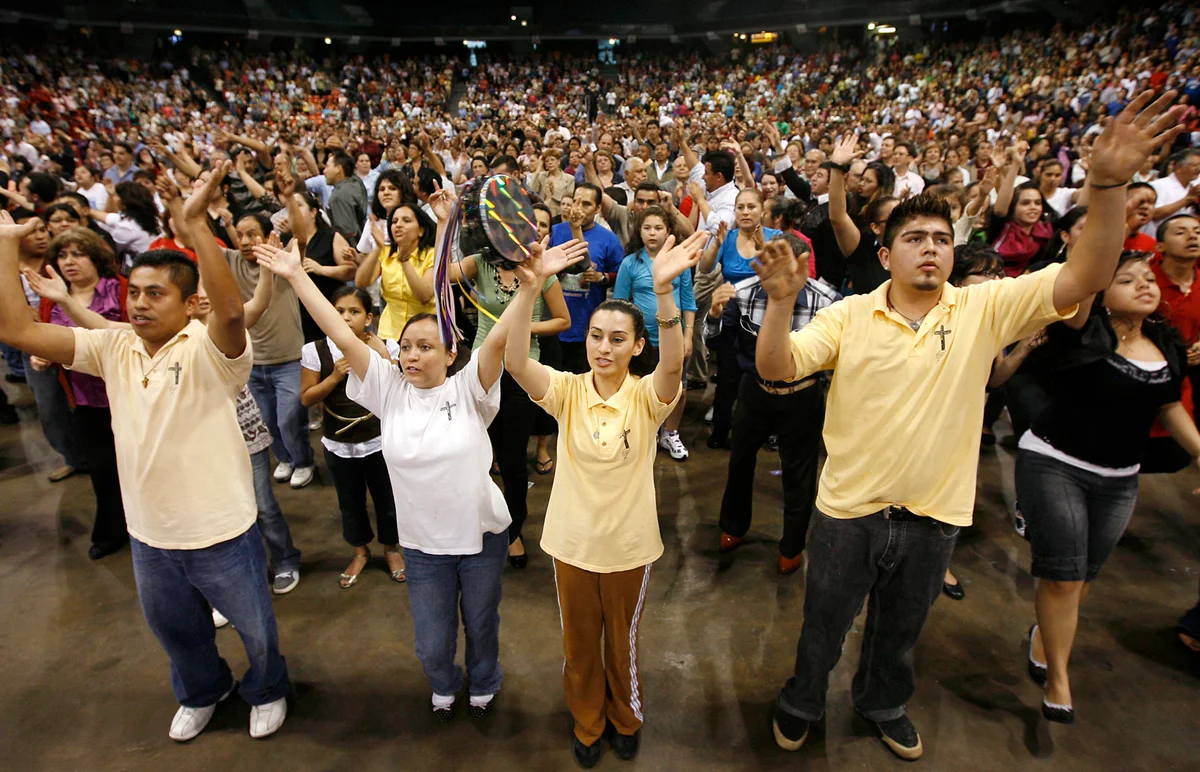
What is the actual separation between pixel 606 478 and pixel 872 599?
1110 millimetres

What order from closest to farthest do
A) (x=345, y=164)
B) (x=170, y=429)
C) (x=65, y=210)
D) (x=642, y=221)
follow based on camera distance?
1. (x=170, y=429)
2. (x=642, y=221)
3. (x=65, y=210)
4. (x=345, y=164)

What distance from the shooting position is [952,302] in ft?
6.93

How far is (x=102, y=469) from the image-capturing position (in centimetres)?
387

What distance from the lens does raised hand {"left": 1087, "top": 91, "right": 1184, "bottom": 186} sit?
169cm

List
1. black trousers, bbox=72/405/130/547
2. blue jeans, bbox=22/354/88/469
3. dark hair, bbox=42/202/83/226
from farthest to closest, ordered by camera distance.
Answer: dark hair, bbox=42/202/83/226, blue jeans, bbox=22/354/88/469, black trousers, bbox=72/405/130/547

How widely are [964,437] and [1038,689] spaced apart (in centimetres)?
156

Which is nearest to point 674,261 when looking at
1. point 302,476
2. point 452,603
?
point 452,603

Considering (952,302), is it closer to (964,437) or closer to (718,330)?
(964,437)

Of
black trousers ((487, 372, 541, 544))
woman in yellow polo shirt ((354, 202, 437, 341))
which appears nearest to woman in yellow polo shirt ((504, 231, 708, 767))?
black trousers ((487, 372, 541, 544))

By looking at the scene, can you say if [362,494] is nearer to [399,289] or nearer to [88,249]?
[399,289]

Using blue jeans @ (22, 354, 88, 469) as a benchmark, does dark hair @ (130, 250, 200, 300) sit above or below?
above

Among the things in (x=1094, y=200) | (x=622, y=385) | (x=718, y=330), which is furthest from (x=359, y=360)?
(x=718, y=330)

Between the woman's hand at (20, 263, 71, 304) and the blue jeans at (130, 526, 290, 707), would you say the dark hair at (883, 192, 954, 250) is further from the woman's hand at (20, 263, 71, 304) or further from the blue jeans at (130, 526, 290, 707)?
the woman's hand at (20, 263, 71, 304)

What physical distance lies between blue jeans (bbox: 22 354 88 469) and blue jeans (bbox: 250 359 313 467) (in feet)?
4.49
